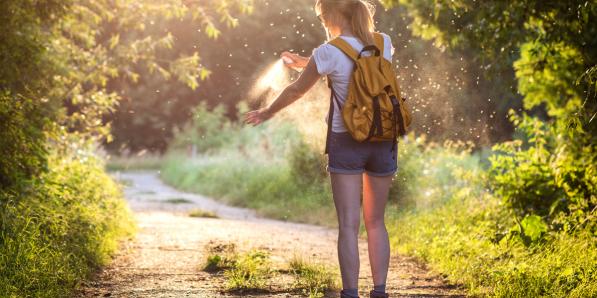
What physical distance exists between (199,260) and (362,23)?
10.9 feet

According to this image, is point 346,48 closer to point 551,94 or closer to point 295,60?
point 295,60

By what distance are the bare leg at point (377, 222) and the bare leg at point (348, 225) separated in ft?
0.37

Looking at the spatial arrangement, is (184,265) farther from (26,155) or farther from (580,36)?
(580,36)

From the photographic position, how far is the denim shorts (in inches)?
177

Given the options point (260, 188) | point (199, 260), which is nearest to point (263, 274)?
point (199, 260)

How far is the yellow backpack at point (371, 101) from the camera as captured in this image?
4410 millimetres

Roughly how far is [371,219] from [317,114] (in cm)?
680

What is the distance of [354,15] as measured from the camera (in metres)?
4.57

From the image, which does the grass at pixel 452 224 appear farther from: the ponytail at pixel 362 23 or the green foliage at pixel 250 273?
the ponytail at pixel 362 23

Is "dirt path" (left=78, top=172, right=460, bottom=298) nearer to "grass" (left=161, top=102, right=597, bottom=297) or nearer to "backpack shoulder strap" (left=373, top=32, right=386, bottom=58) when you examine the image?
"grass" (left=161, top=102, right=597, bottom=297)

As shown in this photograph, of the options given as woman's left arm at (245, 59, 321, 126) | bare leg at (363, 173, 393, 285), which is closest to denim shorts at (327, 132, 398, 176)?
bare leg at (363, 173, 393, 285)

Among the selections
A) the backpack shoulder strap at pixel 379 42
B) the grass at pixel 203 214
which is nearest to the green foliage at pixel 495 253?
the backpack shoulder strap at pixel 379 42

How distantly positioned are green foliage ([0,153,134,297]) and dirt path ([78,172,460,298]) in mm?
200

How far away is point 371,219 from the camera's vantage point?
4730 mm
